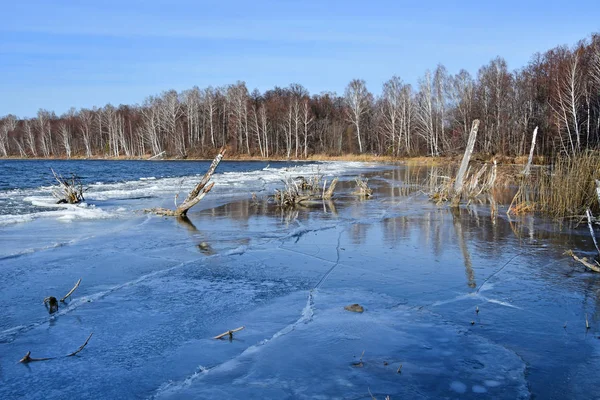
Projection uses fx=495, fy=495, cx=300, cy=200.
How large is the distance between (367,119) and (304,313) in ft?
247

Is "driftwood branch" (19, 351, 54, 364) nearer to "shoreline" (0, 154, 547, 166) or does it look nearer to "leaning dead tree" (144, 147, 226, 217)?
"leaning dead tree" (144, 147, 226, 217)

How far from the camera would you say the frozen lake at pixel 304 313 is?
4.37 meters

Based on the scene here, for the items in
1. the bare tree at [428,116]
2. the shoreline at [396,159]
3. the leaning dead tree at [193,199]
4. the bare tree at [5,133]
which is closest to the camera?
the leaning dead tree at [193,199]

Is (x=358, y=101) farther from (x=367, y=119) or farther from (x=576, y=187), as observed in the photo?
(x=576, y=187)

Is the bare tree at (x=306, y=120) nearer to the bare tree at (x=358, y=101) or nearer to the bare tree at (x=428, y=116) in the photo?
the bare tree at (x=358, y=101)

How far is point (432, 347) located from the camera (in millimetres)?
5016

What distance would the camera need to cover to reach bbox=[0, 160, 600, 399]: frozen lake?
437 cm

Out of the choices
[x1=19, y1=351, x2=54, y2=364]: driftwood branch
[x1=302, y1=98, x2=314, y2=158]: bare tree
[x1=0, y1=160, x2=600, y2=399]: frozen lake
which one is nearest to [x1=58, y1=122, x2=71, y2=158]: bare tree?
[x1=302, y1=98, x2=314, y2=158]: bare tree

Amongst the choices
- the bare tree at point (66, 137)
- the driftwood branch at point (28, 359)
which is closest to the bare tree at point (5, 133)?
the bare tree at point (66, 137)

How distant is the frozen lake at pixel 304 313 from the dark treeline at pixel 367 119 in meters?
27.1

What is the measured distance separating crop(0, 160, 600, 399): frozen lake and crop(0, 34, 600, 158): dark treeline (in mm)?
27132

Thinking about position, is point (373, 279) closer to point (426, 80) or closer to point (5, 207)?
point (5, 207)

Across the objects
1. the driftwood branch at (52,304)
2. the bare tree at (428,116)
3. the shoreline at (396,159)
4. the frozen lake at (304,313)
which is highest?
the bare tree at (428,116)

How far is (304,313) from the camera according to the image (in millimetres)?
6125
